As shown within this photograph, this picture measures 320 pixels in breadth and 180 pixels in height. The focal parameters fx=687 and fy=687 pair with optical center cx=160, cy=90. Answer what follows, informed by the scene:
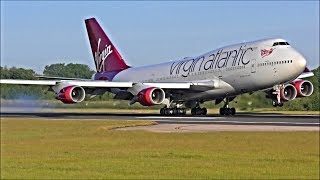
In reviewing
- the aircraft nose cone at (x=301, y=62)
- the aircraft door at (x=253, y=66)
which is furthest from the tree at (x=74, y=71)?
the aircraft nose cone at (x=301, y=62)

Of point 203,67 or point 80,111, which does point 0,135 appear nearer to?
point 203,67

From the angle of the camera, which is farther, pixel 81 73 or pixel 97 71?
pixel 81 73

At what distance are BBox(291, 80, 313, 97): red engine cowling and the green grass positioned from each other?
23450 millimetres

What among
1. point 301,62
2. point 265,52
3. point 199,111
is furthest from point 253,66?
point 199,111

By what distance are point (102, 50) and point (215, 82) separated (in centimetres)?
1984

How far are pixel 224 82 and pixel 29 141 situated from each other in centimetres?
2540

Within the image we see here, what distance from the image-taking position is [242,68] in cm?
4738

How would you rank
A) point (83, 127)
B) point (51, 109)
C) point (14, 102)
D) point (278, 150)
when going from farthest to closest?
point (51, 109) < point (14, 102) < point (83, 127) < point (278, 150)

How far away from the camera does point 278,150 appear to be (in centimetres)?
2061

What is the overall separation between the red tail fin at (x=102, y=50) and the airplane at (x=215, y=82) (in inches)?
328

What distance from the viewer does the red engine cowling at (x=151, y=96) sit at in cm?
4803

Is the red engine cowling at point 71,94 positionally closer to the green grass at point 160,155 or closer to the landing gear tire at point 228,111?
the landing gear tire at point 228,111

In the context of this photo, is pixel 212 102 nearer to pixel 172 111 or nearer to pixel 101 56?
pixel 172 111

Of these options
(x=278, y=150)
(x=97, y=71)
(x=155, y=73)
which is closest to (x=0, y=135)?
(x=278, y=150)
